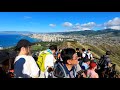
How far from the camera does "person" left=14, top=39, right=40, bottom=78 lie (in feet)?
15.1

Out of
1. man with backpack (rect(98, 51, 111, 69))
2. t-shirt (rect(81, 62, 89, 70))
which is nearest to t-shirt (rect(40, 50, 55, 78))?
t-shirt (rect(81, 62, 89, 70))

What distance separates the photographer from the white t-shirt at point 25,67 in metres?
4.59

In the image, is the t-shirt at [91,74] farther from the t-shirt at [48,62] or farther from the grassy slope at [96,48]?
the t-shirt at [48,62]

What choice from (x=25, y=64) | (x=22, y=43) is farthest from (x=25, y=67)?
(x=22, y=43)

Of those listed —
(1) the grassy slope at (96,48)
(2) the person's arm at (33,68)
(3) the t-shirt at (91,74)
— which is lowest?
(3) the t-shirt at (91,74)

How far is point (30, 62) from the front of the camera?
4637mm

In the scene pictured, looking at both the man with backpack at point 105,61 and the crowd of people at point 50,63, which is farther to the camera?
the man with backpack at point 105,61

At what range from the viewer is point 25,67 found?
15.0 ft

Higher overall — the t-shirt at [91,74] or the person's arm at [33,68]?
the person's arm at [33,68]

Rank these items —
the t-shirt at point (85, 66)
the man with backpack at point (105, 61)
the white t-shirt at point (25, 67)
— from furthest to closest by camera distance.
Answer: the man with backpack at point (105, 61), the t-shirt at point (85, 66), the white t-shirt at point (25, 67)

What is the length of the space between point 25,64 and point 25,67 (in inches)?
3.1

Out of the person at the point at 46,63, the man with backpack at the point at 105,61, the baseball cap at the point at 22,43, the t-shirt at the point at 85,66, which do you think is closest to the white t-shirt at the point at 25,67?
the person at the point at 46,63
